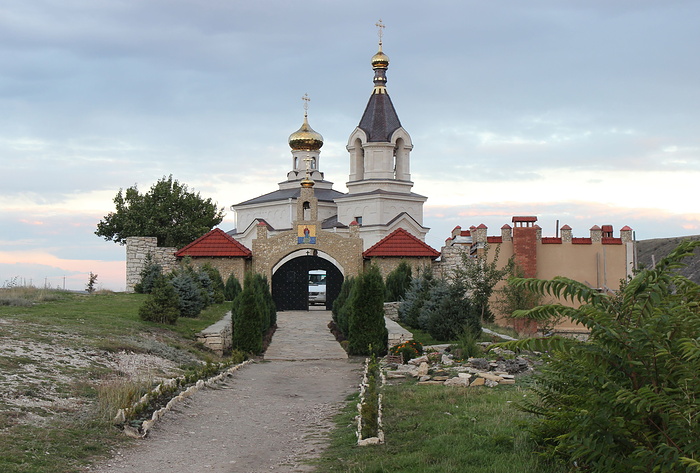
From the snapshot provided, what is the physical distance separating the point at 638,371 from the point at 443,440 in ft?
9.47

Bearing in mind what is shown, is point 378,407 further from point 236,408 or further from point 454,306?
point 454,306

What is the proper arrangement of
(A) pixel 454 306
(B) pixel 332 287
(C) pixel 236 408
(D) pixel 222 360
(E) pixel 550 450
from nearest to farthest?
(E) pixel 550 450, (C) pixel 236 408, (D) pixel 222 360, (A) pixel 454 306, (B) pixel 332 287

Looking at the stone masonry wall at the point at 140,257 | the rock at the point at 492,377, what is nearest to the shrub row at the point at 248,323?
the rock at the point at 492,377

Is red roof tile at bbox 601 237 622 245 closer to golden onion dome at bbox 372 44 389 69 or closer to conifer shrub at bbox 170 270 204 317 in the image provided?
conifer shrub at bbox 170 270 204 317

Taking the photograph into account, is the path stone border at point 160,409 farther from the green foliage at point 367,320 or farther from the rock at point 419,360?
the green foliage at point 367,320

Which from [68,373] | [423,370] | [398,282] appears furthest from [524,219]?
[68,373]

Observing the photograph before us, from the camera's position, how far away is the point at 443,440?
7.58 metres

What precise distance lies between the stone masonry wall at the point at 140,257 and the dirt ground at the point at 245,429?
1627cm

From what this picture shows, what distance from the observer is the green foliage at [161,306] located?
16.9m

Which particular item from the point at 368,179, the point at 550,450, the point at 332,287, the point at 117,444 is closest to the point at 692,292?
the point at 550,450

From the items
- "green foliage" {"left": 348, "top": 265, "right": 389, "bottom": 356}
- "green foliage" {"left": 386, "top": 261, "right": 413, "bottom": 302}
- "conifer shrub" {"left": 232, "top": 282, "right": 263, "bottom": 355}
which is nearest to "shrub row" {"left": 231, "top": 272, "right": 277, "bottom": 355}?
"conifer shrub" {"left": 232, "top": 282, "right": 263, "bottom": 355}

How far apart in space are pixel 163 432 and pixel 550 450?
14.3ft

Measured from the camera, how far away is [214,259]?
30.2 m

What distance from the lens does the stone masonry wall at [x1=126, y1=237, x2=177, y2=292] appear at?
28906 mm
